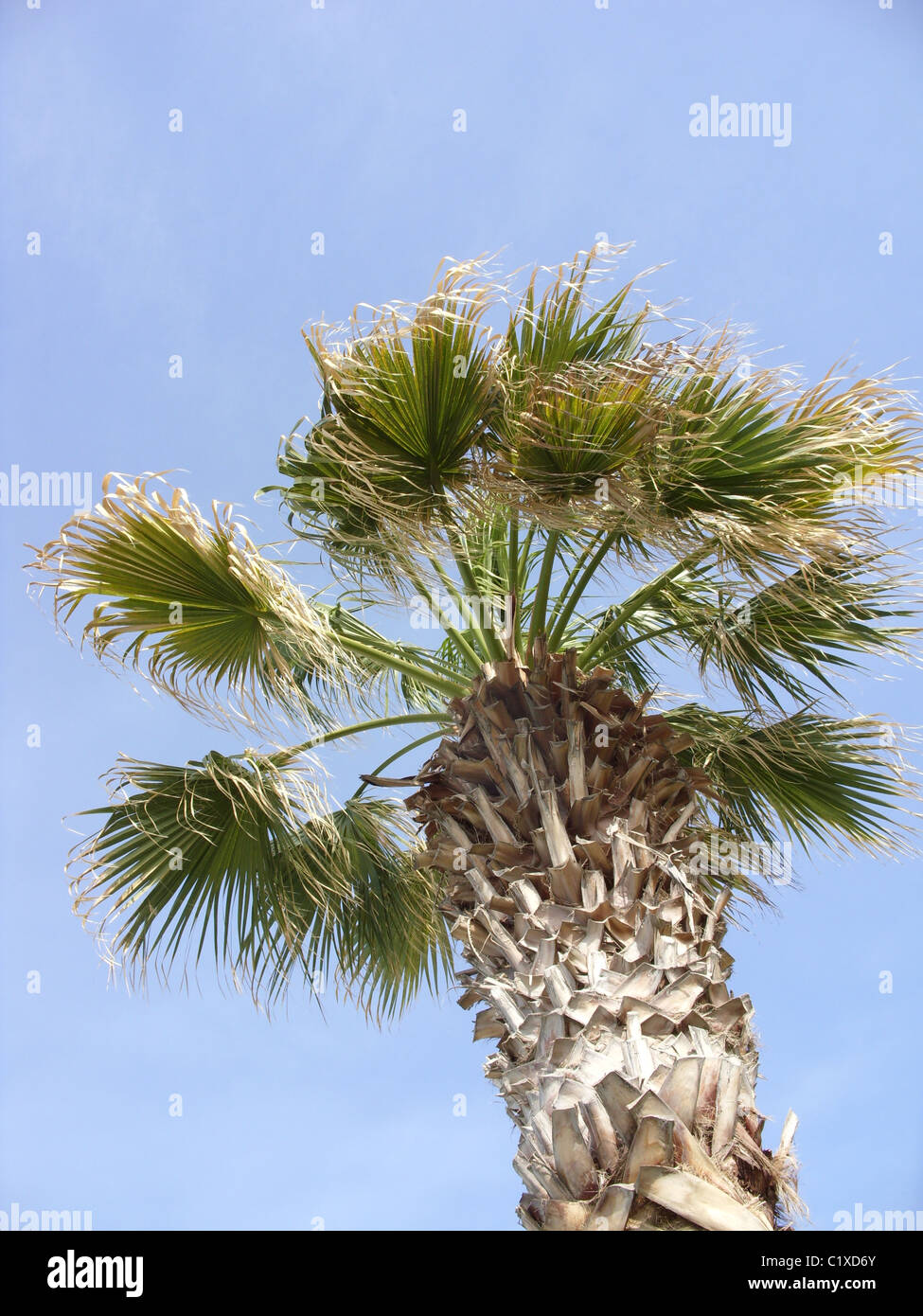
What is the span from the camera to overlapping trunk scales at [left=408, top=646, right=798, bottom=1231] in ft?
9.56

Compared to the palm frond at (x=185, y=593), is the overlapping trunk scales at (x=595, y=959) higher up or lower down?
lower down

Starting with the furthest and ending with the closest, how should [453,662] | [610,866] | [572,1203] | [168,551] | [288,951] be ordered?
[453,662], [288,951], [168,551], [610,866], [572,1203]

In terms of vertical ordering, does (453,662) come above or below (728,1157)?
above

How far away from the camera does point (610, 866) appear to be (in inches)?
149

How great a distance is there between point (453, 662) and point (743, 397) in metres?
2.89

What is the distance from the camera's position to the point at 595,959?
344 centimetres

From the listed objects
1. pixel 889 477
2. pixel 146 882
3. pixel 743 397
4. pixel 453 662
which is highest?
pixel 743 397

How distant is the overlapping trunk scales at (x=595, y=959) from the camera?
291 centimetres

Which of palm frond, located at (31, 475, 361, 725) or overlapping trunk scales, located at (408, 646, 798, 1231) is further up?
palm frond, located at (31, 475, 361, 725)

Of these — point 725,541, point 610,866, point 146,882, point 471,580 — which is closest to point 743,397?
point 725,541
